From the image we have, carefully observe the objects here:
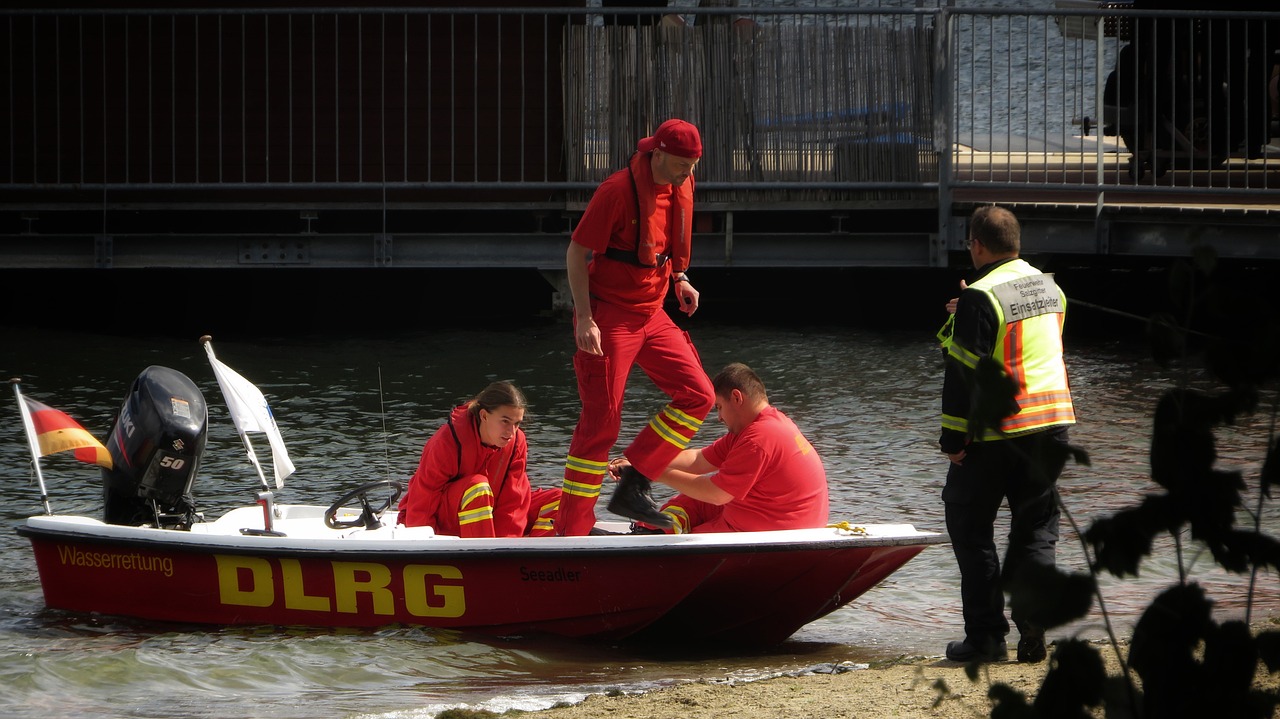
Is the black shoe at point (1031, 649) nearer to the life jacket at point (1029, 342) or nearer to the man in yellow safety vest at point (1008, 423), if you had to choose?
the man in yellow safety vest at point (1008, 423)

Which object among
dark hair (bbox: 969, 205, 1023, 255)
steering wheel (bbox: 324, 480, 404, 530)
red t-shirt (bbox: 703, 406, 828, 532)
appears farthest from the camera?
steering wheel (bbox: 324, 480, 404, 530)

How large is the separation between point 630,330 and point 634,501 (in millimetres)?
722

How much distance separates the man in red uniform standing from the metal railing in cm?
635

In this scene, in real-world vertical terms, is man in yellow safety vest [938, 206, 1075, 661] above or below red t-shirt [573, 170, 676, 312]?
below

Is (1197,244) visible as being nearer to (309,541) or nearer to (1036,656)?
(1036,656)

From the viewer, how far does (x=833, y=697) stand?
489 centimetres

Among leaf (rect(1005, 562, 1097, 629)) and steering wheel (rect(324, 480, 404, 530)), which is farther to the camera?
steering wheel (rect(324, 480, 404, 530))

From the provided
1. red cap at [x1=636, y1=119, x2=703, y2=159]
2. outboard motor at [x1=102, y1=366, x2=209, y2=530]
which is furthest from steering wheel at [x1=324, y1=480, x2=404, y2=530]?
red cap at [x1=636, y1=119, x2=703, y2=159]

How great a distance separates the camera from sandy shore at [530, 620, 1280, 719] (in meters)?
4.64

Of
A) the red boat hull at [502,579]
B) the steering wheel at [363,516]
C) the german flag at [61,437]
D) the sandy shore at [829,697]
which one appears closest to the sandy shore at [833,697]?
the sandy shore at [829,697]

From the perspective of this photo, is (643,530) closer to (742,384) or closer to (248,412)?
(742,384)

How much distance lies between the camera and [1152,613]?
244cm

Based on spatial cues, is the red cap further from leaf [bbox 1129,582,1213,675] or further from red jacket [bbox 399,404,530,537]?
leaf [bbox 1129,582,1213,675]

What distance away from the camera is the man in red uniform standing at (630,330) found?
6.18 metres
